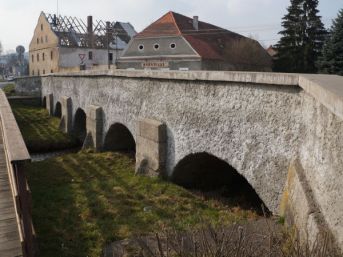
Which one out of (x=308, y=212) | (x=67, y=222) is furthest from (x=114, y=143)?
(x=308, y=212)

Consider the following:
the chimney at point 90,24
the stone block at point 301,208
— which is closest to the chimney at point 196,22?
the chimney at point 90,24

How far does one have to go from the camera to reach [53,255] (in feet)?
20.4

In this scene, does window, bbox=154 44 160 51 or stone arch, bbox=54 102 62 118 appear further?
window, bbox=154 44 160 51

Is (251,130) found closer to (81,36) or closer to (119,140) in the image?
(119,140)

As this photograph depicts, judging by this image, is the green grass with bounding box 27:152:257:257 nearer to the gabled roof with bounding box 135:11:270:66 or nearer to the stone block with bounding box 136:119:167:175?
the stone block with bounding box 136:119:167:175

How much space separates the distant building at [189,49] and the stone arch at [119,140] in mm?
16896

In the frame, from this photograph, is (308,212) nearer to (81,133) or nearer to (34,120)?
(81,133)

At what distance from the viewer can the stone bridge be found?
4391 millimetres

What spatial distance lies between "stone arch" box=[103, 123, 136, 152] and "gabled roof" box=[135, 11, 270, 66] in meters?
17.1

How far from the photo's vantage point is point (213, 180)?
10.1 metres

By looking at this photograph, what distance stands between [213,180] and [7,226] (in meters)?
5.61

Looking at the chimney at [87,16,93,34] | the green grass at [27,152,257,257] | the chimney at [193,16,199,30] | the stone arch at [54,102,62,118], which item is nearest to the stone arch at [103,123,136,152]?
the green grass at [27,152,257,257]

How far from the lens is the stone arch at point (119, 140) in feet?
47.6

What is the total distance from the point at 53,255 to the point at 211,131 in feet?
12.0
